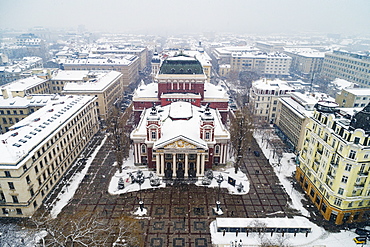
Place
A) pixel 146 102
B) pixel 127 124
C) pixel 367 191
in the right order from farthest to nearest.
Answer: pixel 127 124
pixel 146 102
pixel 367 191

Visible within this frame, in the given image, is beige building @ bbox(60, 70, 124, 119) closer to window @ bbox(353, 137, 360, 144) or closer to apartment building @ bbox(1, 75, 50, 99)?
apartment building @ bbox(1, 75, 50, 99)

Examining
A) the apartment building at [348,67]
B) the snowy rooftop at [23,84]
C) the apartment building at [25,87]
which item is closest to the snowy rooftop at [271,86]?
the apartment building at [348,67]

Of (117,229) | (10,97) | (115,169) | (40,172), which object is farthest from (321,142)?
(10,97)

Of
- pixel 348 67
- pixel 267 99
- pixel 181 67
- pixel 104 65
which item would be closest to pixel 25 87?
pixel 104 65

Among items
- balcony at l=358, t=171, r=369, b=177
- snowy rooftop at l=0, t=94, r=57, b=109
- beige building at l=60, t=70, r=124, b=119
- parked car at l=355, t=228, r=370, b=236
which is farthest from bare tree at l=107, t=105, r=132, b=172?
parked car at l=355, t=228, r=370, b=236

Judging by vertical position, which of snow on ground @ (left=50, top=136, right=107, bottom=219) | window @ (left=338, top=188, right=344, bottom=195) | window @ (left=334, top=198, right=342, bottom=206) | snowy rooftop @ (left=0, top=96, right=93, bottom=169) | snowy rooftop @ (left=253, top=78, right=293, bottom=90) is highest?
snowy rooftop @ (left=253, top=78, right=293, bottom=90)

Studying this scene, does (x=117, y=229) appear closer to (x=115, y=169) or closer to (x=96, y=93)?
(x=115, y=169)
